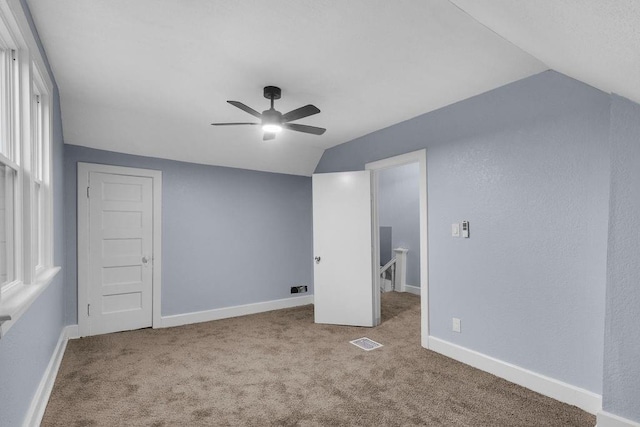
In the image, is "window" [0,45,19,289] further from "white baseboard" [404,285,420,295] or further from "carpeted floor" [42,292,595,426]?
"white baseboard" [404,285,420,295]

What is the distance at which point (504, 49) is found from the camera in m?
2.14

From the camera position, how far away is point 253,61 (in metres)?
2.30

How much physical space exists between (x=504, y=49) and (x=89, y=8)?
8.17ft

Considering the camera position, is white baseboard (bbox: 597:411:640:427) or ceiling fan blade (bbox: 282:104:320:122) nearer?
white baseboard (bbox: 597:411:640:427)

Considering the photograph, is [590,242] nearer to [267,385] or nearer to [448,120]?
[448,120]

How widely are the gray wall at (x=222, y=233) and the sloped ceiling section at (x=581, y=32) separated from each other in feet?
12.2

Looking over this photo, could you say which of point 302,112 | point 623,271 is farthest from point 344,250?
point 623,271

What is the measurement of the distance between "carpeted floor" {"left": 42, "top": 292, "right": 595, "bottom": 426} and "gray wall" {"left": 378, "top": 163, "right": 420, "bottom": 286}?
8.22ft

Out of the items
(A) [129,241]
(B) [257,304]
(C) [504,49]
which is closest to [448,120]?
(C) [504,49]

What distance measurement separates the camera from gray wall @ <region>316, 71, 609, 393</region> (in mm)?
2205

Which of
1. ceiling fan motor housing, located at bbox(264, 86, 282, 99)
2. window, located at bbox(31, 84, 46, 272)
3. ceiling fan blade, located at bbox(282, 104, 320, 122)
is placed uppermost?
ceiling fan motor housing, located at bbox(264, 86, 282, 99)

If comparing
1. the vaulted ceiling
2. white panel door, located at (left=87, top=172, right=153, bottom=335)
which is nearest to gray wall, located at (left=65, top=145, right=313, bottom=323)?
white panel door, located at (left=87, top=172, right=153, bottom=335)

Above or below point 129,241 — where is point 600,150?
above

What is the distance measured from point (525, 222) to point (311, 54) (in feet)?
6.74
